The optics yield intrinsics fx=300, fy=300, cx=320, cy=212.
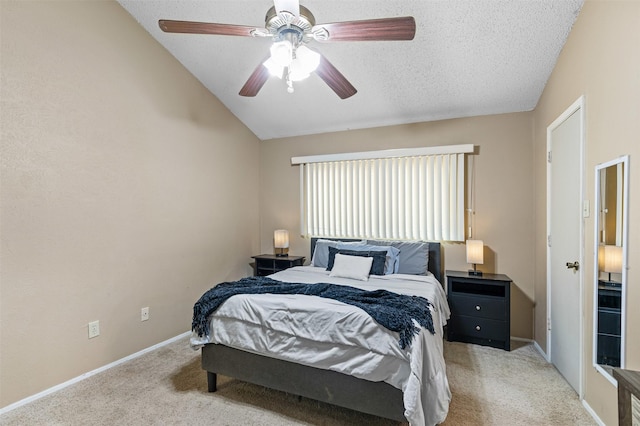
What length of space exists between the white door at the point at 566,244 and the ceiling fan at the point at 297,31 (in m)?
1.59

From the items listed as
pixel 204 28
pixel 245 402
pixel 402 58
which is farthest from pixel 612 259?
pixel 204 28

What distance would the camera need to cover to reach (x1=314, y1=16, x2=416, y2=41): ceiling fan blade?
1.59 m

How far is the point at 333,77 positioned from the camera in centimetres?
214

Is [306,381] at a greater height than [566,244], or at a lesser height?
lesser

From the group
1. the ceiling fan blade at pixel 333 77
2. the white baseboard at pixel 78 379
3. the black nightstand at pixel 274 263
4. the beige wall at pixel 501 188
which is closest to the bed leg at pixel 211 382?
the white baseboard at pixel 78 379

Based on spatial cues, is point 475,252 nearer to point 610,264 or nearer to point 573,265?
point 573,265

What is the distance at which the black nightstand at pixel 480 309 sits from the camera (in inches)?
117

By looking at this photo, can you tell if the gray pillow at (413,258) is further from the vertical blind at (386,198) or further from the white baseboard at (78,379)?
the white baseboard at (78,379)

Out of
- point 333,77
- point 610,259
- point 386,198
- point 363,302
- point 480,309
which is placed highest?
point 333,77

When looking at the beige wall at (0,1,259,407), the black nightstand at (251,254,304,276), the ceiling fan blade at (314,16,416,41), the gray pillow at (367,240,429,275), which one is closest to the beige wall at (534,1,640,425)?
the ceiling fan blade at (314,16,416,41)

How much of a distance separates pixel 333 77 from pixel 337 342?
1.79 metres

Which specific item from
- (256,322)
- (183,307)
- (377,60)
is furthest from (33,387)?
(377,60)

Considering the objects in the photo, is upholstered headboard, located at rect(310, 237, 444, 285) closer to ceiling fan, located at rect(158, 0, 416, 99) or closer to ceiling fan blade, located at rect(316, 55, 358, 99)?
ceiling fan blade, located at rect(316, 55, 358, 99)

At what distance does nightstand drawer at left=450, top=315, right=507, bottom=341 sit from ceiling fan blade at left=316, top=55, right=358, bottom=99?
2525mm
